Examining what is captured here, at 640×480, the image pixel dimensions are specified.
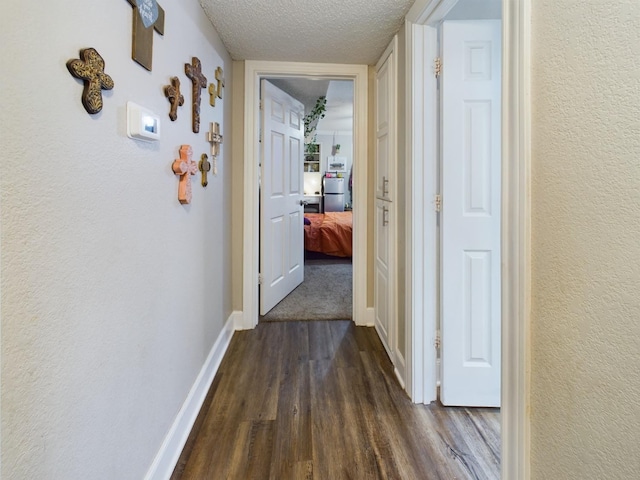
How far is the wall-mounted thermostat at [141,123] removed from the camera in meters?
1.05

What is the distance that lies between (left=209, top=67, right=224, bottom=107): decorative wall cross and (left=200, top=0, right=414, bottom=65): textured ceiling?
24cm

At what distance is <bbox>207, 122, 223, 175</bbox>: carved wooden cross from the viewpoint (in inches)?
80.6

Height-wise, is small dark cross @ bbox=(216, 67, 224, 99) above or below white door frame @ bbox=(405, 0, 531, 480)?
above

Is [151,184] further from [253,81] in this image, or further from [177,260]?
[253,81]

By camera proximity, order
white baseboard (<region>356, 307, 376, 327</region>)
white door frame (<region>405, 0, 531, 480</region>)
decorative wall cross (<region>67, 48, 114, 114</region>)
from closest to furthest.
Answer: decorative wall cross (<region>67, 48, 114, 114</region>)
white door frame (<region>405, 0, 531, 480</region>)
white baseboard (<region>356, 307, 376, 327</region>)

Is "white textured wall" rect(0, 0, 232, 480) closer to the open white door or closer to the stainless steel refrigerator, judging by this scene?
the open white door

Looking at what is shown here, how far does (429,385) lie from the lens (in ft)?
6.09

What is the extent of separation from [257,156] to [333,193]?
526cm

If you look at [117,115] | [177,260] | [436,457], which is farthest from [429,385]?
[117,115]

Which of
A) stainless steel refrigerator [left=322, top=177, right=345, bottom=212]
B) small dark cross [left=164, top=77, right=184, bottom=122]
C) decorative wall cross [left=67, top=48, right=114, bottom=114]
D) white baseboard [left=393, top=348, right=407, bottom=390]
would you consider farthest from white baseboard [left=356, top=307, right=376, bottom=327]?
stainless steel refrigerator [left=322, top=177, right=345, bottom=212]

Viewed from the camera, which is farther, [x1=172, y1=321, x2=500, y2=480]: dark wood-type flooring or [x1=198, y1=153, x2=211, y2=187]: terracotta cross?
[x1=198, y1=153, x2=211, y2=187]: terracotta cross

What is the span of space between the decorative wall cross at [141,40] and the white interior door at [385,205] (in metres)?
1.40

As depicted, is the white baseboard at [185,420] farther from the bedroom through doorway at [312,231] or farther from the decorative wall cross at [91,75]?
the decorative wall cross at [91,75]

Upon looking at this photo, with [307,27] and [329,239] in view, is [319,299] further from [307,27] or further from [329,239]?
[307,27]
